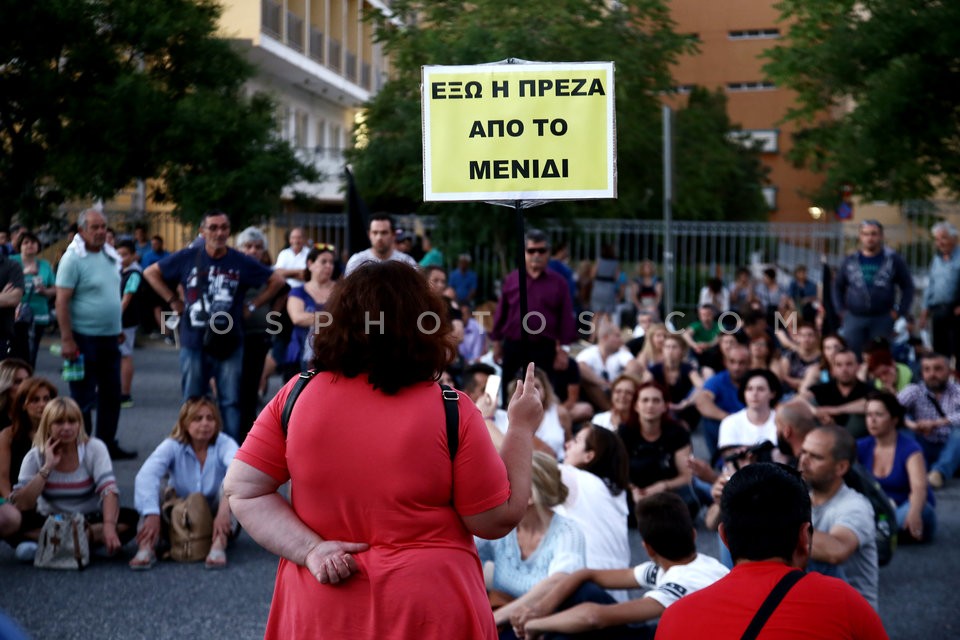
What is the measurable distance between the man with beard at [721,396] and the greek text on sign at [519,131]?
681 centimetres

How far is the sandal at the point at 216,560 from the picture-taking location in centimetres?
798

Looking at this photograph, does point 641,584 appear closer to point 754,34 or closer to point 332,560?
point 332,560

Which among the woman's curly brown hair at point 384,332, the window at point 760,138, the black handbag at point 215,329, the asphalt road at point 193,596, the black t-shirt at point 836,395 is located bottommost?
the asphalt road at point 193,596

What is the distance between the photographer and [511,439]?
11.8 ft

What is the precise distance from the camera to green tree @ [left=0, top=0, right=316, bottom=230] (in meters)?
21.8

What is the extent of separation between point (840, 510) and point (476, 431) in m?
3.37

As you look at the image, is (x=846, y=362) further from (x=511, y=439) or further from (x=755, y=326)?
(x=511, y=439)

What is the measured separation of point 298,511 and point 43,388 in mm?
5299

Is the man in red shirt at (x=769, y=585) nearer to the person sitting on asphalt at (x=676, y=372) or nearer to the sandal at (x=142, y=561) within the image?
the sandal at (x=142, y=561)

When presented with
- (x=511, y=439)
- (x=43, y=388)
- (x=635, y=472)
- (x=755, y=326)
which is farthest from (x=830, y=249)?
(x=511, y=439)

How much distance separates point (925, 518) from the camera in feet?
29.8

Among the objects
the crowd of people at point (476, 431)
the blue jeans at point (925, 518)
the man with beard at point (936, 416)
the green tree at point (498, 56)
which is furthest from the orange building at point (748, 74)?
the blue jeans at point (925, 518)

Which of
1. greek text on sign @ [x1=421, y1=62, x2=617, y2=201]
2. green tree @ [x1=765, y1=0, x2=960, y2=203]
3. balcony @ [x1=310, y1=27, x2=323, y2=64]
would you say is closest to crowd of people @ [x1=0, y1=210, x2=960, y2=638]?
greek text on sign @ [x1=421, y1=62, x2=617, y2=201]

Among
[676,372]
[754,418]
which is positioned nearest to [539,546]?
[754,418]
